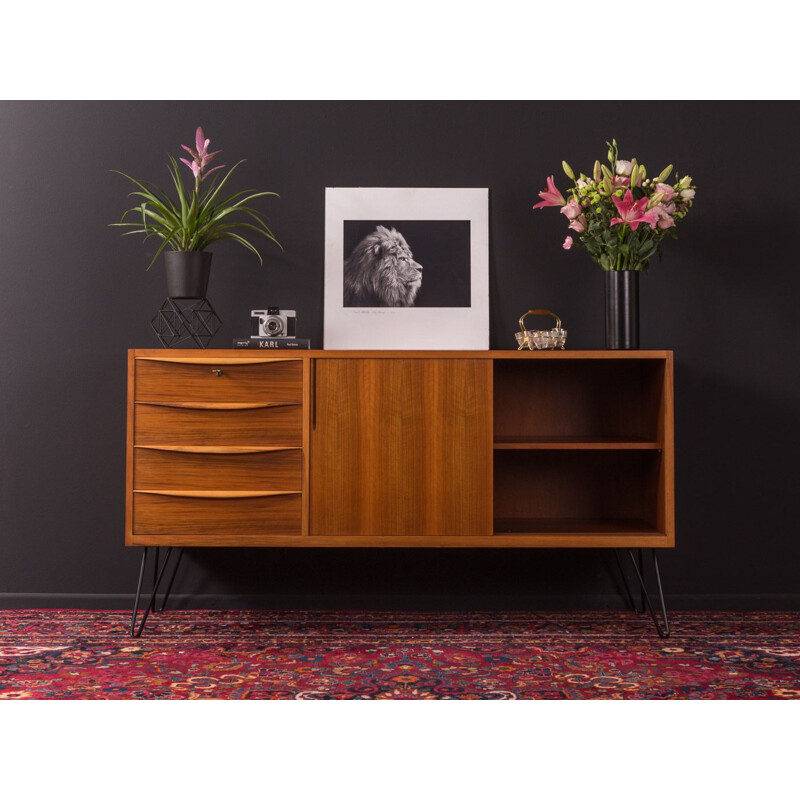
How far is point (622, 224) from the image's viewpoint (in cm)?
287

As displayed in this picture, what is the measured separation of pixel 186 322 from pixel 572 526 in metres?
1.72

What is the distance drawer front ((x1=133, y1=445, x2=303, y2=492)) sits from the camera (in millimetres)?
2734

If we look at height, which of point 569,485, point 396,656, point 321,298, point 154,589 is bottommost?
point 396,656

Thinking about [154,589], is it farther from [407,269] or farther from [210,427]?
[407,269]

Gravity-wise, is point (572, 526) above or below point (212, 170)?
below

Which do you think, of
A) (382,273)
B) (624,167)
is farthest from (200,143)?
(624,167)

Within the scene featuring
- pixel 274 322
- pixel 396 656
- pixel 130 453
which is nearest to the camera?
pixel 396 656

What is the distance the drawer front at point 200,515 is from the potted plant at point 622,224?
1349mm

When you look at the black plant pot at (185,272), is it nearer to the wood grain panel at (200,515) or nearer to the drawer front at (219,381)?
the drawer front at (219,381)

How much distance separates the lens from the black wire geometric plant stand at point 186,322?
309 cm

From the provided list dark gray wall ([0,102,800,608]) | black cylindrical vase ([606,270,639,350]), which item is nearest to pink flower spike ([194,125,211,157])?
dark gray wall ([0,102,800,608])

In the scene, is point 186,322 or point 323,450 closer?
point 323,450

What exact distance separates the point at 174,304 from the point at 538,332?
4.65ft

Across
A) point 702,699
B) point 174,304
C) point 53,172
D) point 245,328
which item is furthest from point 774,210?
point 53,172
